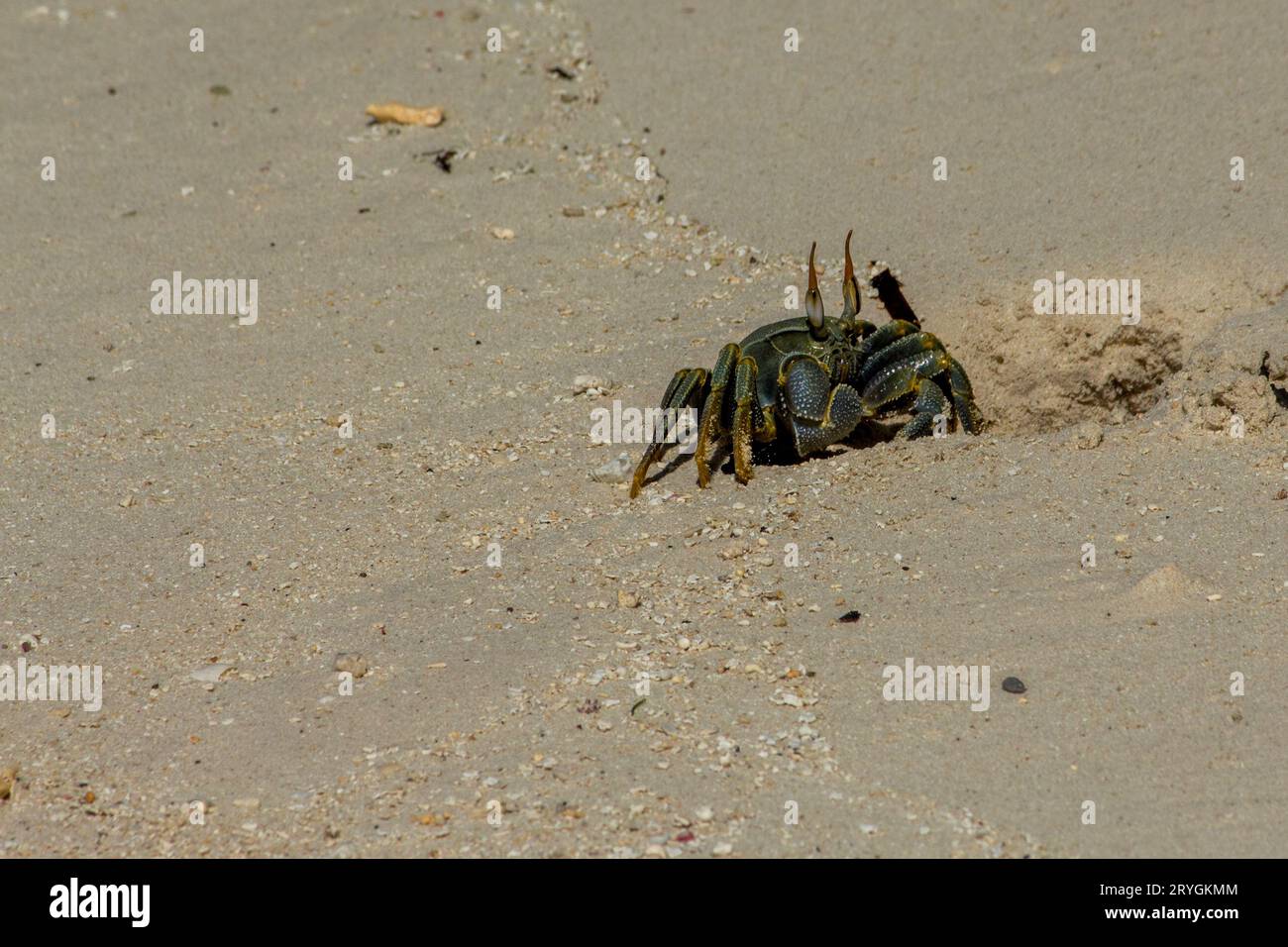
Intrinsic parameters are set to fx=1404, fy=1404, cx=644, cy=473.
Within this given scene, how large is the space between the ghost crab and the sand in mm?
177

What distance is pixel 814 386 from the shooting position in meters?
5.48

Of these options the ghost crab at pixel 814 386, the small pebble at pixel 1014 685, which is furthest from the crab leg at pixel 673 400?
the small pebble at pixel 1014 685

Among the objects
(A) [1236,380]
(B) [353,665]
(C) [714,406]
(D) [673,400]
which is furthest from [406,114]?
(A) [1236,380]

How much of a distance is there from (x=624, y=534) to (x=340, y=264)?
274cm

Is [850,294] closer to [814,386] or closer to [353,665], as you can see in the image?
[814,386]

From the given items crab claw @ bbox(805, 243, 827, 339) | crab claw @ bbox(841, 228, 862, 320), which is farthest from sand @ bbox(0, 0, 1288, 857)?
crab claw @ bbox(805, 243, 827, 339)

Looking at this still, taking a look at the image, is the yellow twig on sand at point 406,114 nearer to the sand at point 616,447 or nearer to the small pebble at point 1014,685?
the sand at point 616,447

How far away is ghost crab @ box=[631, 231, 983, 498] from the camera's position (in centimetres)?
548

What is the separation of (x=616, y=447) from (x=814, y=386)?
84cm

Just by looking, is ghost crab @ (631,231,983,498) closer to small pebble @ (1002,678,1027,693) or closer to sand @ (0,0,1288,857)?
sand @ (0,0,1288,857)

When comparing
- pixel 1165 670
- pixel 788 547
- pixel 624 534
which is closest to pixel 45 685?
pixel 624 534

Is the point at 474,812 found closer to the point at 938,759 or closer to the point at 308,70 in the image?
the point at 938,759

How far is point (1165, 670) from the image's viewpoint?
410 cm

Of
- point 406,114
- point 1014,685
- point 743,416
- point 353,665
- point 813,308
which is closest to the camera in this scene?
point 1014,685
